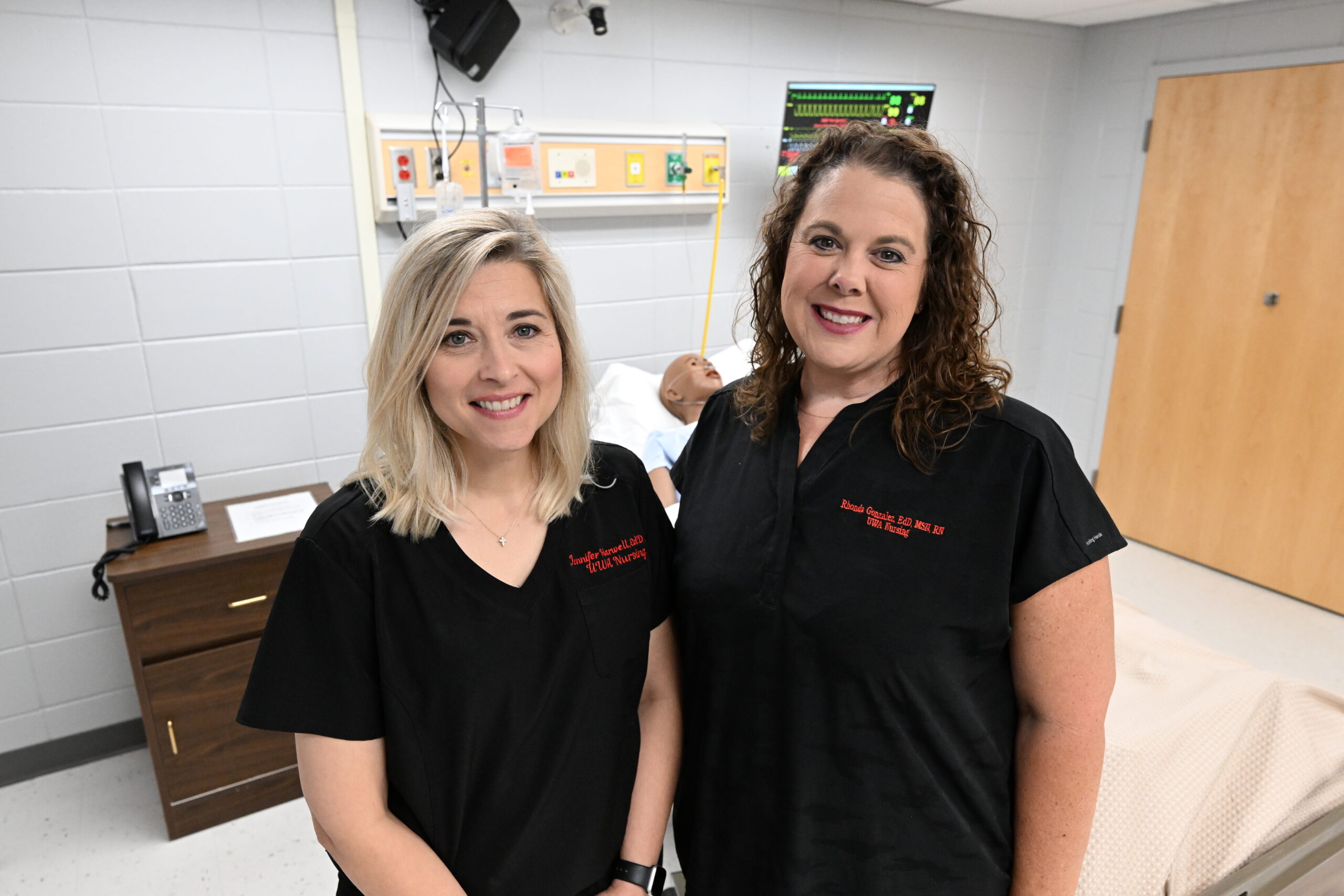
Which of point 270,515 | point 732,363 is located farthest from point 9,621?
point 732,363

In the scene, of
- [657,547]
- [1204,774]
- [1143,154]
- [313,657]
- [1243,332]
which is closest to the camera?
[313,657]

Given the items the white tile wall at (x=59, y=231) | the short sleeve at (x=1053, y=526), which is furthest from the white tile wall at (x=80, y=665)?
the short sleeve at (x=1053, y=526)

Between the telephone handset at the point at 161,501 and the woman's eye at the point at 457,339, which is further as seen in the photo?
the telephone handset at the point at 161,501

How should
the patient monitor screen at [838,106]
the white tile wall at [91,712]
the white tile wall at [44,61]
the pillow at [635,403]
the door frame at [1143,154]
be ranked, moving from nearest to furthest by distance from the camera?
the white tile wall at [44,61] < the white tile wall at [91,712] < the pillow at [635,403] < the patient monitor screen at [838,106] < the door frame at [1143,154]

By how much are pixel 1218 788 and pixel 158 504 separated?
8.09ft

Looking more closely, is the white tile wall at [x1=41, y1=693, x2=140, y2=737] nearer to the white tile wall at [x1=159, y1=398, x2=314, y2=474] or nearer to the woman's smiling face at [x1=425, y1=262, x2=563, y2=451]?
the white tile wall at [x1=159, y1=398, x2=314, y2=474]

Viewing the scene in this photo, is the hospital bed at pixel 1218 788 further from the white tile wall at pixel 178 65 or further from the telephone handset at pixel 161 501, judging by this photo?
the white tile wall at pixel 178 65

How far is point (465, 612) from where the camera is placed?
1.04 metres

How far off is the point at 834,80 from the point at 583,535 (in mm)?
2787

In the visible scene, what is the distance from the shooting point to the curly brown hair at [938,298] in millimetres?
1085

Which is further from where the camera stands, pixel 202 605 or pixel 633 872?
pixel 202 605

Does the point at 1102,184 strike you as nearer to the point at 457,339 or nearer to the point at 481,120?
the point at 481,120

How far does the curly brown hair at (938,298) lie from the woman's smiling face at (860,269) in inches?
1.0

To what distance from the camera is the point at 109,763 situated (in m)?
2.57
